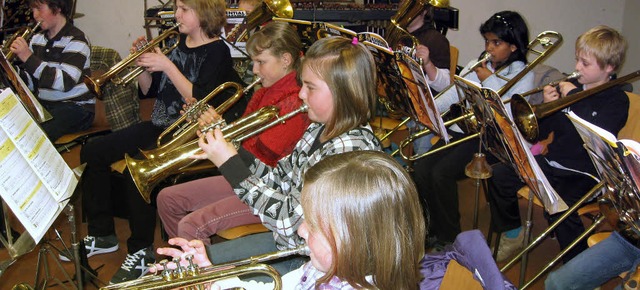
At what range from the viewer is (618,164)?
1.61 meters

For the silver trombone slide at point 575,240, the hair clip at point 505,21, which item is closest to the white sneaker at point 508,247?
the silver trombone slide at point 575,240

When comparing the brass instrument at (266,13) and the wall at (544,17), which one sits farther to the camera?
the wall at (544,17)

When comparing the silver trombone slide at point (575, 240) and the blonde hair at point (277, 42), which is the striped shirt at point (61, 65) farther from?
the silver trombone slide at point (575, 240)

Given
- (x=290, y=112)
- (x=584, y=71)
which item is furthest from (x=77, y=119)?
(x=584, y=71)

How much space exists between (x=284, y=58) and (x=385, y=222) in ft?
5.52

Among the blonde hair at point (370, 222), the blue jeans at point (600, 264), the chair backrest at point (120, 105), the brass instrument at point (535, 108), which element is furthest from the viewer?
the chair backrest at point (120, 105)

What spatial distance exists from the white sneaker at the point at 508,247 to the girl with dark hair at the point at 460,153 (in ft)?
0.80

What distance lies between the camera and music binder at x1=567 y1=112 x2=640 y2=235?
1519mm

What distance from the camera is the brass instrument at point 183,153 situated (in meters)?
2.46

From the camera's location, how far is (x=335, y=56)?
2113 mm

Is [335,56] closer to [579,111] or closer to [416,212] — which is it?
[416,212]

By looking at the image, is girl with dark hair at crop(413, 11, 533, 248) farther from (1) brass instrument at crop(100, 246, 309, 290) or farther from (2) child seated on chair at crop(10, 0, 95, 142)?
(2) child seated on chair at crop(10, 0, 95, 142)

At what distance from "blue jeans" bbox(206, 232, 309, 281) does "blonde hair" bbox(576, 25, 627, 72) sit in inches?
62.2

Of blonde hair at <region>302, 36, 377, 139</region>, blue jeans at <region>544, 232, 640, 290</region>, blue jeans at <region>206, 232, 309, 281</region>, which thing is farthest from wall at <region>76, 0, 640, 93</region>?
blue jeans at <region>206, 232, 309, 281</region>
